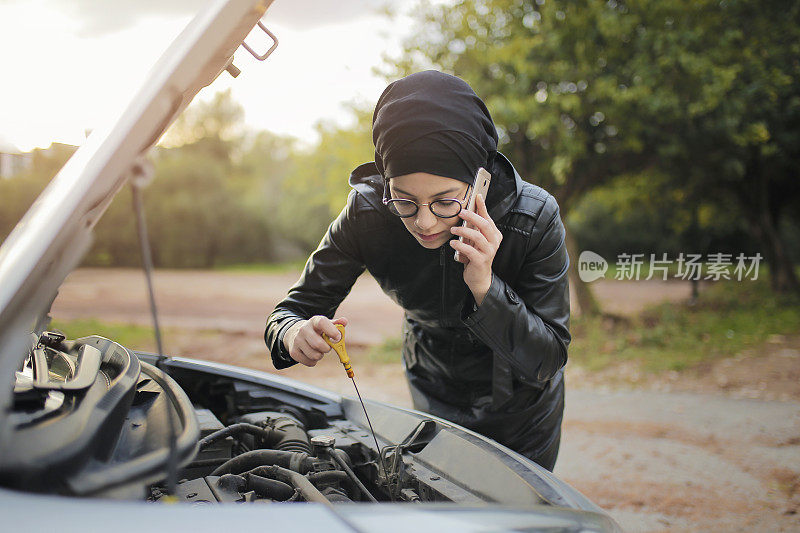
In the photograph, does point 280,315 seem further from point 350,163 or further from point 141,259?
point 350,163

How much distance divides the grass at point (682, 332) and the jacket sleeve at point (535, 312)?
6.39m

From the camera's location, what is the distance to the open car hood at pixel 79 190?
0.99 meters

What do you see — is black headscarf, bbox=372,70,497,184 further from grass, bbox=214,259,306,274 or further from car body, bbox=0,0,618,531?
grass, bbox=214,259,306,274

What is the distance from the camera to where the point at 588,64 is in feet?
24.9

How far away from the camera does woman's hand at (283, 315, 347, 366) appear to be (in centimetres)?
158

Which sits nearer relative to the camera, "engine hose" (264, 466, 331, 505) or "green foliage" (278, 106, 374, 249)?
"engine hose" (264, 466, 331, 505)

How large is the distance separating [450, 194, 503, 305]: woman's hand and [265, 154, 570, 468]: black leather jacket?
11cm

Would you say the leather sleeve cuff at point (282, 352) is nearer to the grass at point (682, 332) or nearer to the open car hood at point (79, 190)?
the open car hood at point (79, 190)

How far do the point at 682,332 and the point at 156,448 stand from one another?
9.33m

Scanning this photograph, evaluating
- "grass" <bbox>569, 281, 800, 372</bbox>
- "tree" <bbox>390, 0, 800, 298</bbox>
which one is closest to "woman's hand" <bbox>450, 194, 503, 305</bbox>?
"tree" <bbox>390, 0, 800, 298</bbox>

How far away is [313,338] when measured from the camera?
1.59 m

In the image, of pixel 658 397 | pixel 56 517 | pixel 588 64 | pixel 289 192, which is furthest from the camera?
pixel 289 192

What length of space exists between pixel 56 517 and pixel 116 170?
1.92ft

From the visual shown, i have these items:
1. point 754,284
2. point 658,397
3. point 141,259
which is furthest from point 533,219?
point 754,284
